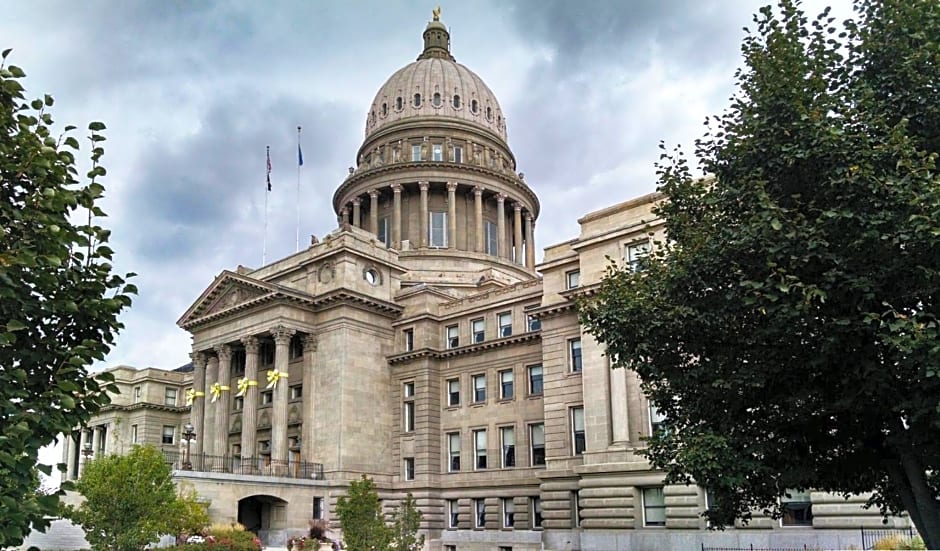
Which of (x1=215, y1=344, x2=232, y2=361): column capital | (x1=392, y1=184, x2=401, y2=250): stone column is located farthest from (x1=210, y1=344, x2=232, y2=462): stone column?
(x1=392, y1=184, x2=401, y2=250): stone column

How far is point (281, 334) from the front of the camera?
5756 cm

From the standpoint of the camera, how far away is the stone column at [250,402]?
191 feet

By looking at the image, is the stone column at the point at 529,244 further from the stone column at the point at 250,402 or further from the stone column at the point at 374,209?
the stone column at the point at 250,402

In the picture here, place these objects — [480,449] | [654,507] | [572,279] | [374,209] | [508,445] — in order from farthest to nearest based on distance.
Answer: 1. [374,209]
2. [480,449]
3. [508,445]
4. [572,279]
5. [654,507]

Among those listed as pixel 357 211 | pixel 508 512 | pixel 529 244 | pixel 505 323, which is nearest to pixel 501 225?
pixel 529 244

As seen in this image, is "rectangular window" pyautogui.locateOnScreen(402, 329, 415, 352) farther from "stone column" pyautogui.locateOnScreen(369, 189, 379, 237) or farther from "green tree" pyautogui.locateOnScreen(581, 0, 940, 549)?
"green tree" pyautogui.locateOnScreen(581, 0, 940, 549)

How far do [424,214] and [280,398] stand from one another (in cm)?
2914

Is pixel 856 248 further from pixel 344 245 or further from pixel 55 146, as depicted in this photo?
pixel 344 245

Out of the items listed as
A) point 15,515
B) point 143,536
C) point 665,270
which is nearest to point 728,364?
point 665,270

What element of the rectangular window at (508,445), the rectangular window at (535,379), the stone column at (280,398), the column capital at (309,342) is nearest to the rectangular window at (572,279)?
the rectangular window at (535,379)

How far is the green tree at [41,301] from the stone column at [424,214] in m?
70.8

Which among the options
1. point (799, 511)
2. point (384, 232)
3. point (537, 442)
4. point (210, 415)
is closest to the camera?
point (799, 511)

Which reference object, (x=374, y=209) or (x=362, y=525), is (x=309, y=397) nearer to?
(x=362, y=525)

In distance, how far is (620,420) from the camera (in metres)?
42.7
